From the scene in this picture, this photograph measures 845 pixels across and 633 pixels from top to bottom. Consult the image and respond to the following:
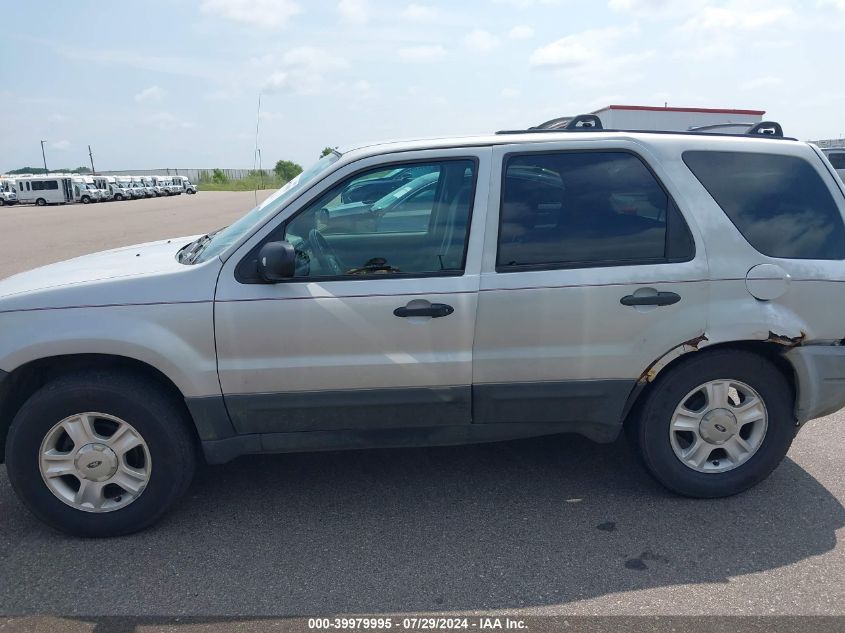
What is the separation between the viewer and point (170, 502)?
349 cm

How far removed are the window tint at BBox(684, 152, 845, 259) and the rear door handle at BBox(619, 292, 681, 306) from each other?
0.50m

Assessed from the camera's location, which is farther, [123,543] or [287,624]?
[123,543]

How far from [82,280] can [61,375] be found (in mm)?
471

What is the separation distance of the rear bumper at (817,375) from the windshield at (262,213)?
8.45 ft

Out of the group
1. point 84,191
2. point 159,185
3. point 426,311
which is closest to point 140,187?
point 159,185

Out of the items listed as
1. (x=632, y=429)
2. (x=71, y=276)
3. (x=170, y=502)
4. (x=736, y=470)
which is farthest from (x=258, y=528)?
(x=736, y=470)

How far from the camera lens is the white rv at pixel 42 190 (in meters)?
49.9

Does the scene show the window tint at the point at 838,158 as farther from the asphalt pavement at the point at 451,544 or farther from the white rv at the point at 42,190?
the white rv at the point at 42,190

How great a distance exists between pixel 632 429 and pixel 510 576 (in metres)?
1.13

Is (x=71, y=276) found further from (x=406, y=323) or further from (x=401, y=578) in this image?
(x=401, y=578)

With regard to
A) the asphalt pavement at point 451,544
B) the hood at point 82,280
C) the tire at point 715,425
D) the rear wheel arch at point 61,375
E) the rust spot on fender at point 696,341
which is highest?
the hood at point 82,280

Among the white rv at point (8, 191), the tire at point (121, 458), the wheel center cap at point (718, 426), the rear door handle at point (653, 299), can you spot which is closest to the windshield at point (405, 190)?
the rear door handle at point (653, 299)

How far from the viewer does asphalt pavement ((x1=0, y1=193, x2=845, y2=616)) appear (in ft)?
9.71

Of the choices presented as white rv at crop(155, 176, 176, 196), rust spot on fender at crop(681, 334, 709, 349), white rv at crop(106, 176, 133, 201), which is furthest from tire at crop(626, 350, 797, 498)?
white rv at crop(155, 176, 176, 196)
